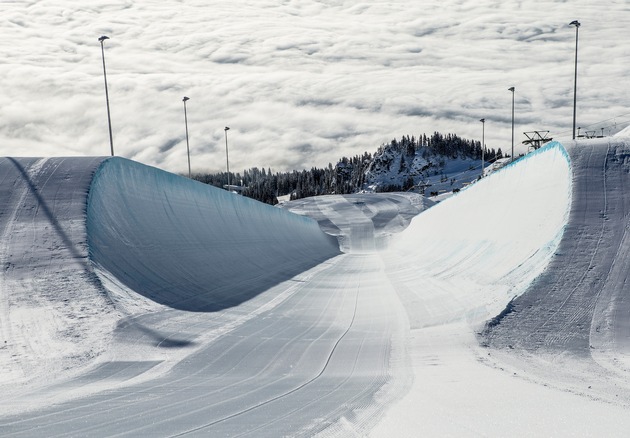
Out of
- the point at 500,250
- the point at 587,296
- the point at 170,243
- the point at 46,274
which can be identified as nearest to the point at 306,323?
the point at 587,296

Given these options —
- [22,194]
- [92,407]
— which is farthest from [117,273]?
[92,407]

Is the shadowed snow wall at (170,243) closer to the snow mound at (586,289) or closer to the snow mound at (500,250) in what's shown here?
the snow mound at (500,250)

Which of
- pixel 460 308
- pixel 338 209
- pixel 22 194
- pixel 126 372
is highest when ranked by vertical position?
pixel 22 194

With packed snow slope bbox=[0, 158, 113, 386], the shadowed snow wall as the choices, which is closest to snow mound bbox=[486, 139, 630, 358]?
packed snow slope bbox=[0, 158, 113, 386]

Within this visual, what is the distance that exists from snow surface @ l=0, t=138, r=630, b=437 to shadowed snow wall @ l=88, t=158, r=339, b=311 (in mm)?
83

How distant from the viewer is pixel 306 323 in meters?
11.4

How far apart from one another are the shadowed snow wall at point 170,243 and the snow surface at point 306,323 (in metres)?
0.08

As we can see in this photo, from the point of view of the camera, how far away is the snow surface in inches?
217

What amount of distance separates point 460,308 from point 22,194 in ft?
36.8

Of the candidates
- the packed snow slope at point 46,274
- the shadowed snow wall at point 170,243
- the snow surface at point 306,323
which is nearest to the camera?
the snow surface at point 306,323

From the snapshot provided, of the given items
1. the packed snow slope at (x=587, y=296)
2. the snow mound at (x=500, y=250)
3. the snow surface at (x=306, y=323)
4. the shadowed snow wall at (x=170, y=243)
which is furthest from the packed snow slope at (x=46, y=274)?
the packed snow slope at (x=587, y=296)

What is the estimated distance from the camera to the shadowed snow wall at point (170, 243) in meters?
13.0

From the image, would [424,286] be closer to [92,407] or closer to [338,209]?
[92,407]

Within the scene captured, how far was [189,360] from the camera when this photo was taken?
8148 mm
